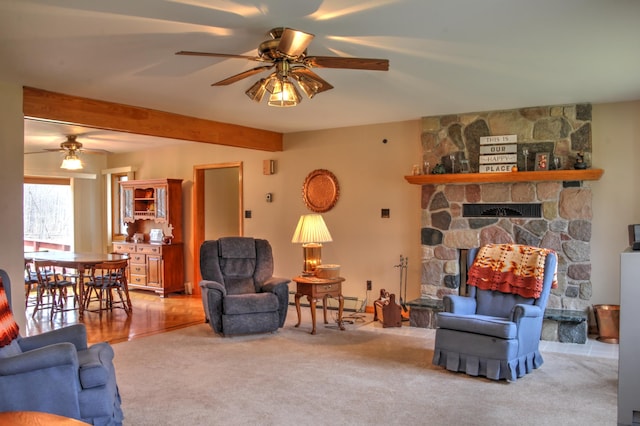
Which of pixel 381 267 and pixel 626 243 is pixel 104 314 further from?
pixel 626 243

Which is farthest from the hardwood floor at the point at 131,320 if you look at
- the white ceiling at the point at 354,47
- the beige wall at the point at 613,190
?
the beige wall at the point at 613,190


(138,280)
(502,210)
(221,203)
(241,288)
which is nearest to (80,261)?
(241,288)

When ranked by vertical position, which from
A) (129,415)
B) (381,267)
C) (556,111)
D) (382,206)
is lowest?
(129,415)

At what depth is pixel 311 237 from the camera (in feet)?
18.6

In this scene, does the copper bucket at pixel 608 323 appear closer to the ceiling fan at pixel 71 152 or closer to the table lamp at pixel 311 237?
the table lamp at pixel 311 237

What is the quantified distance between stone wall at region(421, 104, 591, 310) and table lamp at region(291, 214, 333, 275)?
124cm

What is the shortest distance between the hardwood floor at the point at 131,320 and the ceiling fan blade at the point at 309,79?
10.9ft

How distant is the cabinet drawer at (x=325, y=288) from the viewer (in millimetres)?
5465

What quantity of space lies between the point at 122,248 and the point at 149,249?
780 millimetres

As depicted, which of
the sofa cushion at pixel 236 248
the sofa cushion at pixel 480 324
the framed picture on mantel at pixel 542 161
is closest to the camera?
the sofa cushion at pixel 480 324

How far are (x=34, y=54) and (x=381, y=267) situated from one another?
4382 millimetres

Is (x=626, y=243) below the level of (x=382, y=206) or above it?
below

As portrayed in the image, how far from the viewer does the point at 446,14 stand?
9.50 ft

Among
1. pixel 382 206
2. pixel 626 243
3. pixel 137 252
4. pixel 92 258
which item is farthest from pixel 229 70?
pixel 137 252
